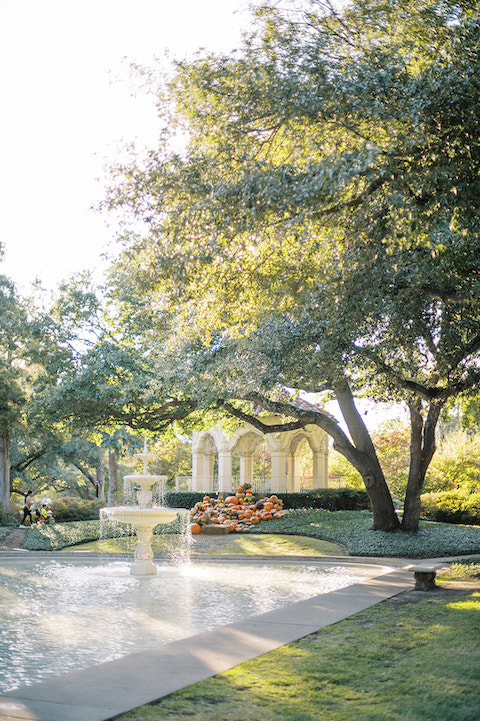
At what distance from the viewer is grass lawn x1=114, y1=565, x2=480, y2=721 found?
→ 4.48m

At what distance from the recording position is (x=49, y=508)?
2767 cm

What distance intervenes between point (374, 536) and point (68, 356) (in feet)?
45.1

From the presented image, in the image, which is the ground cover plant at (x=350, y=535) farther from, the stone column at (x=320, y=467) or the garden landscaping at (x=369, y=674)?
the stone column at (x=320, y=467)

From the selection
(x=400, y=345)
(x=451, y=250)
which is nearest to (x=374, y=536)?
(x=400, y=345)

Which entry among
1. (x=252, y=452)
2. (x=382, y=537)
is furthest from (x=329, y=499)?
(x=382, y=537)

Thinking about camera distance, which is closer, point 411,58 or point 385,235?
point 411,58

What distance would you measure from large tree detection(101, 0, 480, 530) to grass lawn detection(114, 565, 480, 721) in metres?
4.21

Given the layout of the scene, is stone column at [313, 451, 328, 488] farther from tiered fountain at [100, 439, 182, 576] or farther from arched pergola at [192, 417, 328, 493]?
tiered fountain at [100, 439, 182, 576]

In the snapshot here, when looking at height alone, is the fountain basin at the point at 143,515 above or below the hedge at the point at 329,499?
above

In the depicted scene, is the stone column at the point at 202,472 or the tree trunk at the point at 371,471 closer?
the tree trunk at the point at 371,471

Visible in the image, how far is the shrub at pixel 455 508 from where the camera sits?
2264cm

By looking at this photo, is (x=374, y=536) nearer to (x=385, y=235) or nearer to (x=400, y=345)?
(x=400, y=345)

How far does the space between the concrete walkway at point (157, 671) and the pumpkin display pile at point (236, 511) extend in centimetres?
1401

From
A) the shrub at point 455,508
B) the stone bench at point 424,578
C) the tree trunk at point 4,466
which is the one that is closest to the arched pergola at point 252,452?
the shrub at point 455,508
